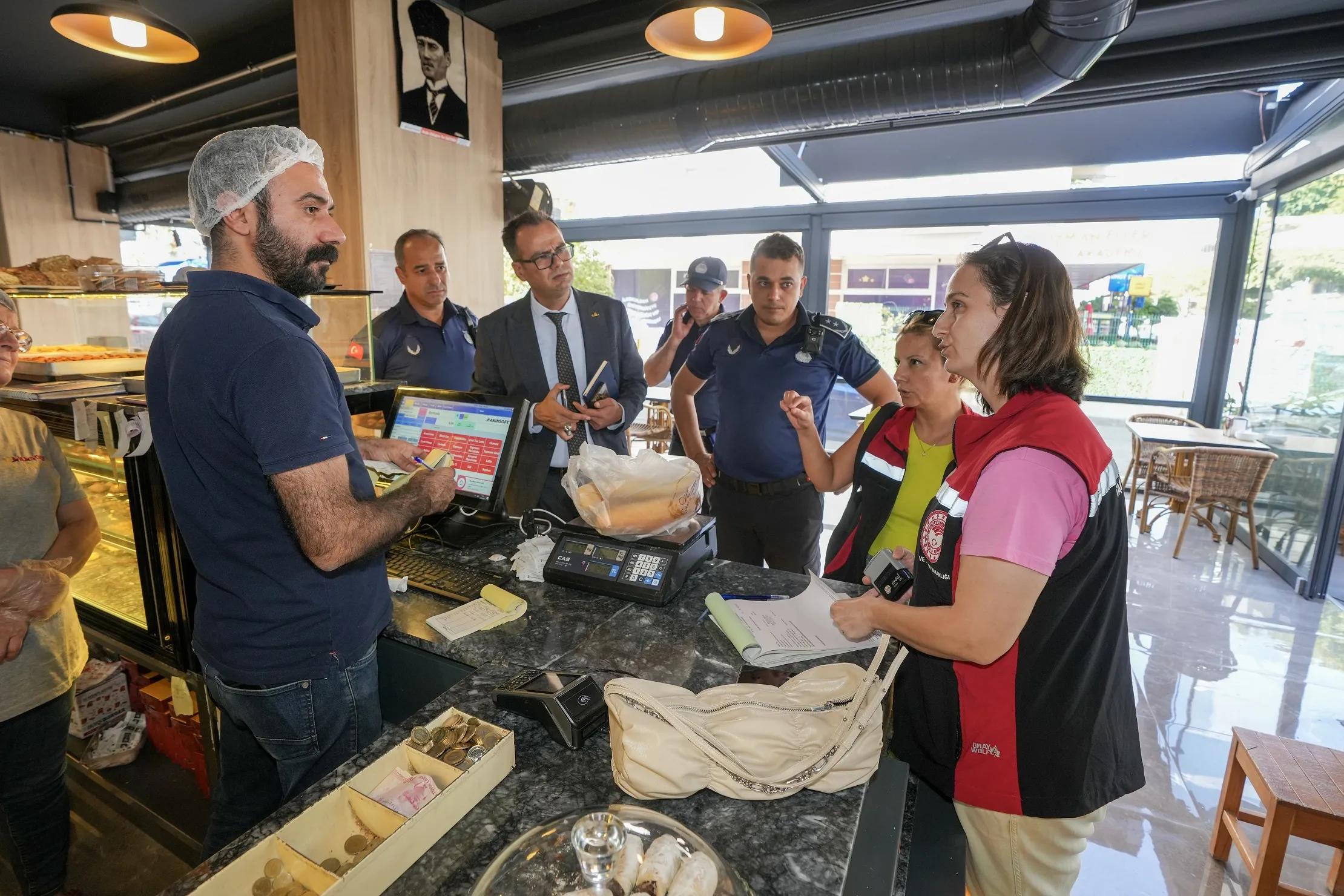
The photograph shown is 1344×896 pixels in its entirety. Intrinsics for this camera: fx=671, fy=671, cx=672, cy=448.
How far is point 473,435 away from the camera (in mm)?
1893

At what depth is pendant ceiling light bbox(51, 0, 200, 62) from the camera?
8.21ft

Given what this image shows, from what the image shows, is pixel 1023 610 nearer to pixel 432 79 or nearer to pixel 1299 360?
pixel 432 79

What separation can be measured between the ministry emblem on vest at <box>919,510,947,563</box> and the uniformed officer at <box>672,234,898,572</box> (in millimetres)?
1506

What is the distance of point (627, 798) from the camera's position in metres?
0.95

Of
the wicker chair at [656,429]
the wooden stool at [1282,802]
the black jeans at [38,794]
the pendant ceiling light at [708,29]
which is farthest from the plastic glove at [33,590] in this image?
the wicker chair at [656,429]

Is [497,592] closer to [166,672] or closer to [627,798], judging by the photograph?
[627,798]

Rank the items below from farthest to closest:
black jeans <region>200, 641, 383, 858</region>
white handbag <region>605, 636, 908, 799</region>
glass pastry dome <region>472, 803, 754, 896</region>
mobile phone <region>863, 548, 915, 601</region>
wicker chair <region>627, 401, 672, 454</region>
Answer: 1. wicker chair <region>627, 401, 672, 454</region>
2. mobile phone <region>863, 548, 915, 601</region>
3. black jeans <region>200, 641, 383, 858</region>
4. white handbag <region>605, 636, 908, 799</region>
5. glass pastry dome <region>472, 803, 754, 896</region>

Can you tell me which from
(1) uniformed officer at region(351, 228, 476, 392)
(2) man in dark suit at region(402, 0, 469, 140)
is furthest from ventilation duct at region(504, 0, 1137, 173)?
(1) uniformed officer at region(351, 228, 476, 392)

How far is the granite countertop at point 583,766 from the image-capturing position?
827mm

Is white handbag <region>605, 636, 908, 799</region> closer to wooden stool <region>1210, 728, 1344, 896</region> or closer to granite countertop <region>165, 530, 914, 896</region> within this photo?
granite countertop <region>165, 530, 914, 896</region>

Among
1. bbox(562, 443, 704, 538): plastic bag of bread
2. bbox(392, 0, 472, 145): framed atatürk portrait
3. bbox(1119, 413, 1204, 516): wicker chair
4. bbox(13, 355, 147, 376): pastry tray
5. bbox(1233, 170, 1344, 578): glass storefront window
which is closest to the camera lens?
bbox(562, 443, 704, 538): plastic bag of bread

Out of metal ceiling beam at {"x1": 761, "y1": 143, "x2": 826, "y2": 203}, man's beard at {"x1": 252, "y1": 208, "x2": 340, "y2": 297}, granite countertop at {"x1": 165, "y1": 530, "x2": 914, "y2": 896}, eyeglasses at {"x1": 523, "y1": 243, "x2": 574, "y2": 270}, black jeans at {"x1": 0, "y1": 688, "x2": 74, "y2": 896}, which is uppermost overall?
metal ceiling beam at {"x1": 761, "y1": 143, "x2": 826, "y2": 203}

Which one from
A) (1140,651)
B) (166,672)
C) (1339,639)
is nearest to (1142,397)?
(1339,639)

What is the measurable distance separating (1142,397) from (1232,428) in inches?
33.5
